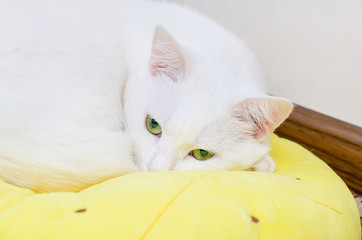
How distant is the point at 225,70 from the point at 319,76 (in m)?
0.69

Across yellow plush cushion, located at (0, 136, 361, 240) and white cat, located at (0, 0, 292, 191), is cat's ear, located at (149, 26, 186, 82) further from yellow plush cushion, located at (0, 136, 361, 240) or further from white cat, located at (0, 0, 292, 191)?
yellow plush cushion, located at (0, 136, 361, 240)

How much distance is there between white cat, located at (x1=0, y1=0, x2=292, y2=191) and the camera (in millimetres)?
751

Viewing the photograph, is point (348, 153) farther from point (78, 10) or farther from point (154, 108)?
point (78, 10)

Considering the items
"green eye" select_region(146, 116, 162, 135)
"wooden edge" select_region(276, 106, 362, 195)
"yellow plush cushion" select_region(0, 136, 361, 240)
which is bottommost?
"wooden edge" select_region(276, 106, 362, 195)

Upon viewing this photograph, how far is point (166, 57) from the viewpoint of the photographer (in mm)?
966

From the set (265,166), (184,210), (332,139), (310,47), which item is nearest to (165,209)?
(184,210)

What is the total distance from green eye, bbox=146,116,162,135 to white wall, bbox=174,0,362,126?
0.88m

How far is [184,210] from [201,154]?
351mm

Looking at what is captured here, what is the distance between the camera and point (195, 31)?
3.76 feet

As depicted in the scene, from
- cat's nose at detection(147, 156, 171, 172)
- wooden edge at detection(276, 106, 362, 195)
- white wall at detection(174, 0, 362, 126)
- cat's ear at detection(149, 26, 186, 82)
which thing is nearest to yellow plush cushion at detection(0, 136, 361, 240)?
cat's nose at detection(147, 156, 171, 172)

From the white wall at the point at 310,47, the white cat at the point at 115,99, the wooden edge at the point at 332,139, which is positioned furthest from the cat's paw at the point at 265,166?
the white wall at the point at 310,47

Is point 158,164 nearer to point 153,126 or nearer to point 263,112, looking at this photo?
point 153,126

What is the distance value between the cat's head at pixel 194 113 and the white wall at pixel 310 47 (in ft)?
2.01

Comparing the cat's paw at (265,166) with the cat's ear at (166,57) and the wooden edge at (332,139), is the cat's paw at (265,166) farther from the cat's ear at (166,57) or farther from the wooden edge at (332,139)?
the wooden edge at (332,139)
